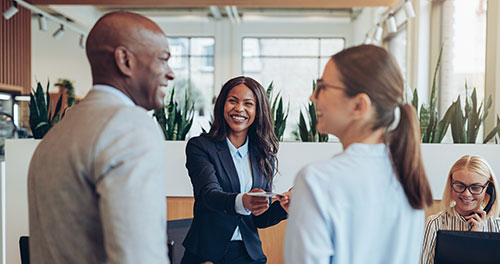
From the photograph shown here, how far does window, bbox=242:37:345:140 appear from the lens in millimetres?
12750

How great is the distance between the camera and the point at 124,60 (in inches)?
43.0

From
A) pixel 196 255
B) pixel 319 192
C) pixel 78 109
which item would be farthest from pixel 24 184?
pixel 319 192

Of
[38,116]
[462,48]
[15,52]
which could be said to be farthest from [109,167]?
[15,52]

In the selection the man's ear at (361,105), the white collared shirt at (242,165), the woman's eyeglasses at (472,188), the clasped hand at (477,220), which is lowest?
the clasped hand at (477,220)

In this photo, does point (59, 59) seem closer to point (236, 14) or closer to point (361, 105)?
point (236, 14)

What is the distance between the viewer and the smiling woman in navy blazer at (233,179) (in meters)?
1.93

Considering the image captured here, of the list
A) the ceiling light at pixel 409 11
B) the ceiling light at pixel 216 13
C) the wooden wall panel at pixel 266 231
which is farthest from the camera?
the ceiling light at pixel 216 13

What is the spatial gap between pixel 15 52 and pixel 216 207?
8602mm

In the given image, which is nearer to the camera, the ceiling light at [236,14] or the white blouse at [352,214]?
the white blouse at [352,214]

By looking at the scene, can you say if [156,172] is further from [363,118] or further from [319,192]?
[363,118]

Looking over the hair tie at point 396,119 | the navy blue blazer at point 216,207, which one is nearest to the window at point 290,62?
→ the navy blue blazer at point 216,207

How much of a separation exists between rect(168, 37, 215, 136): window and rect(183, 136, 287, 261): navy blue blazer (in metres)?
10.6

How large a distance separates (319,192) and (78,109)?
1.66 feet

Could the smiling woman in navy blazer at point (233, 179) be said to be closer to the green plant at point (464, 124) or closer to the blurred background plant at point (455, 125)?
the blurred background plant at point (455, 125)
